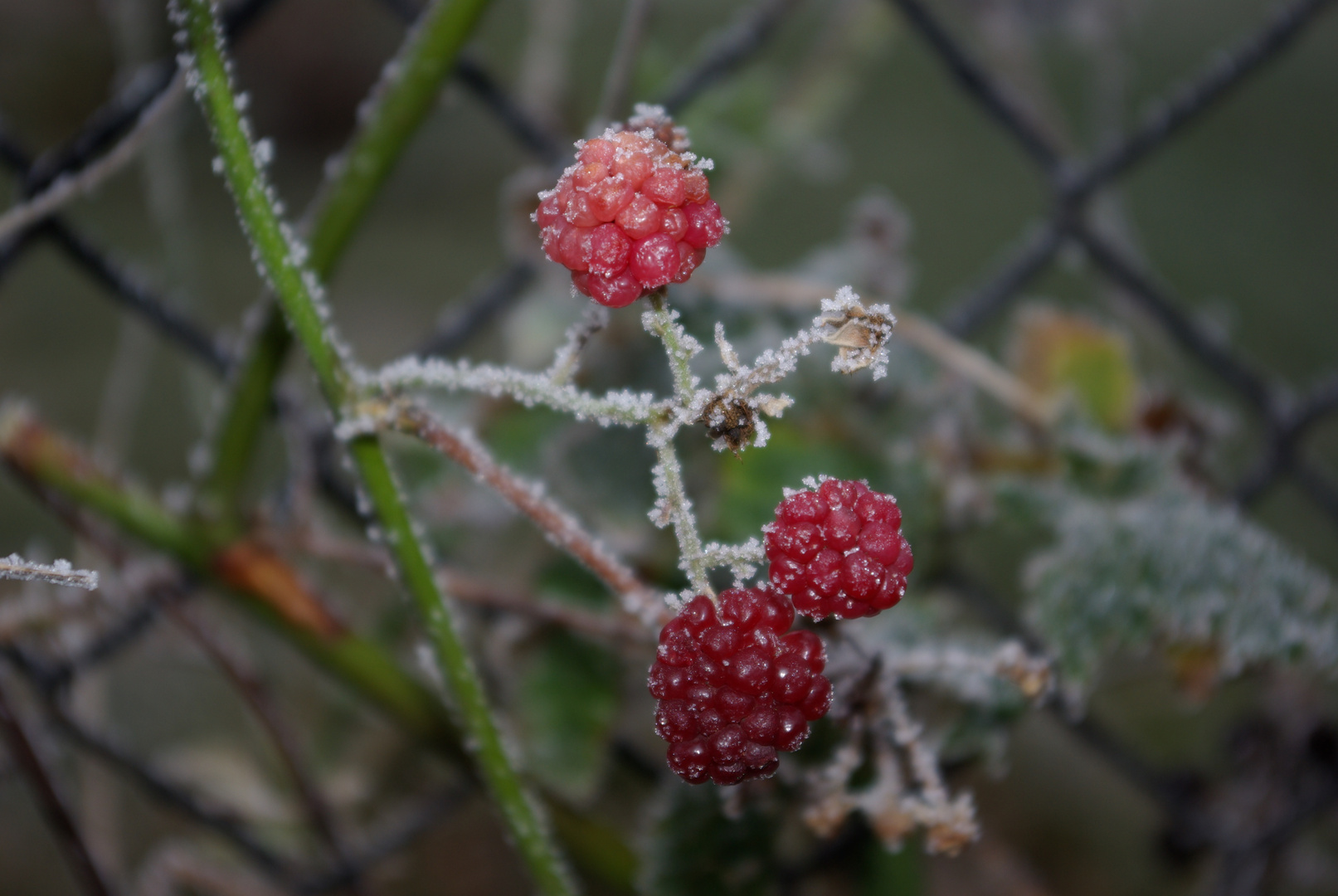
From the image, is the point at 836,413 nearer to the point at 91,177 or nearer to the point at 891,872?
the point at 891,872

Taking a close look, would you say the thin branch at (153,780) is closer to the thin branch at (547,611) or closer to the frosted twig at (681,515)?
the thin branch at (547,611)

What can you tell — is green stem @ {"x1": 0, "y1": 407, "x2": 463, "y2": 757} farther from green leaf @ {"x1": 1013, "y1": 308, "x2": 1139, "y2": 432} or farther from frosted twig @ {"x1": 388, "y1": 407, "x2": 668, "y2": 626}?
green leaf @ {"x1": 1013, "y1": 308, "x2": 1139, "y2": 432}

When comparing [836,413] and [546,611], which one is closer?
[546,611]

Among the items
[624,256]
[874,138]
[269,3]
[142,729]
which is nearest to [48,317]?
[142,729]

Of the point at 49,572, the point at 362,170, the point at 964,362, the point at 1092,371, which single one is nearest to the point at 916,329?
the point at 964,362

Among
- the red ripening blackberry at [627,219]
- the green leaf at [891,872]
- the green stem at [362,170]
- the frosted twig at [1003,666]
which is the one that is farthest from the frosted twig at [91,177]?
the green leaf at [891,872]

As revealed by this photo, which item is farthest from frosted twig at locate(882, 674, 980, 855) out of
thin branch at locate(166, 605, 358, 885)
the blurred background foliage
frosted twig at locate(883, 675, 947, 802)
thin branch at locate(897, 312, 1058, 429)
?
thin branch at locate(166, 605, 358, 885)
